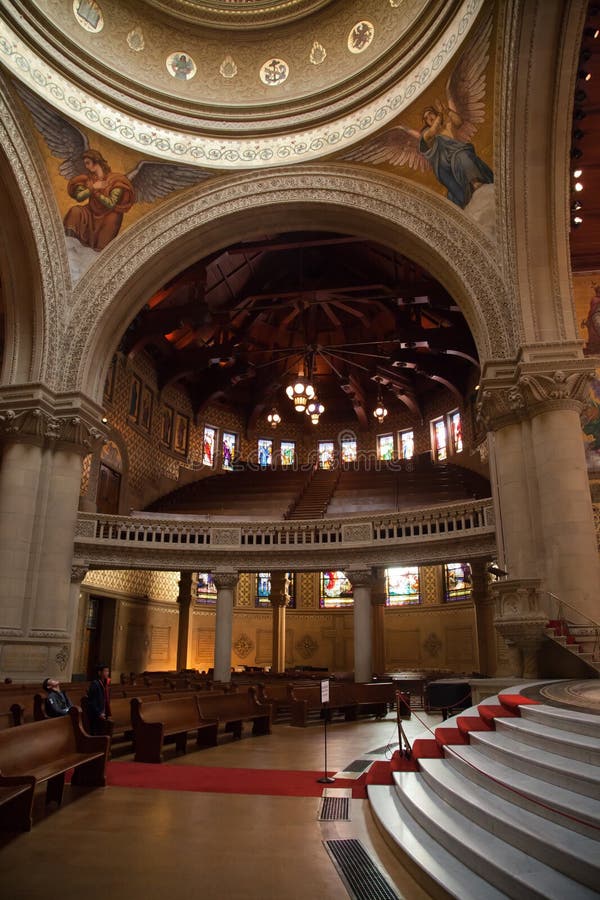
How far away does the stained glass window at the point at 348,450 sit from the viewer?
33.5 meters

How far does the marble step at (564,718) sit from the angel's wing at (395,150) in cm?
1432

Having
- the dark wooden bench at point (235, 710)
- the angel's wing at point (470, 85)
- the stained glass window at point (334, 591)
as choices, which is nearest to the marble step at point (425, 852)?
the dark wooden bench at point (235, 710)

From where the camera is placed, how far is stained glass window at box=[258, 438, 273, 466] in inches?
1341

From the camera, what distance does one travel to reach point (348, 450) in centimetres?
3384

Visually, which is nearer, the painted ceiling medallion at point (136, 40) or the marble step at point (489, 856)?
the marble step at point (489, 856)

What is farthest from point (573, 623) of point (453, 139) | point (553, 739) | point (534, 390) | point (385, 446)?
point (385, 446)

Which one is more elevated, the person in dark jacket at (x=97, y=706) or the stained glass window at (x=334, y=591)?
the stained glass window at (x=334, y=591)

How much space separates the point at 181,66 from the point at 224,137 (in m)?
2.43

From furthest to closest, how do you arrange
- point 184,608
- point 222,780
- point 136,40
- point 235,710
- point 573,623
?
1. point 184,608
2. point 136,40
3. point 573,623
4. point 235,710
5. point 222,780

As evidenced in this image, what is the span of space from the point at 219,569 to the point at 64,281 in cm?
930

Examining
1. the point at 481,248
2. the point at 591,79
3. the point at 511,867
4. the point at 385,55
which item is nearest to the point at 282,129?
the point at 385,55

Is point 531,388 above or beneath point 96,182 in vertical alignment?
beneath

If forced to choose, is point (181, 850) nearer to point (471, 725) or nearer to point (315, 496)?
point (471, 725)

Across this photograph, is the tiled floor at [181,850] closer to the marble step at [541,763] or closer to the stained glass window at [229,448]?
the marble step at [541,763]
